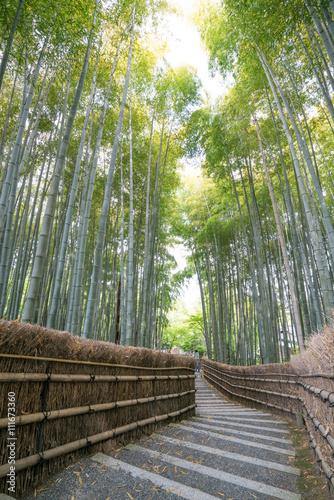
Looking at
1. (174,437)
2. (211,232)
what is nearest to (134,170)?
(211,232)

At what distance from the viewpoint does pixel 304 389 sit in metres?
2.13

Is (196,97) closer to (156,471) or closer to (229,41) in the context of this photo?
(229,41)

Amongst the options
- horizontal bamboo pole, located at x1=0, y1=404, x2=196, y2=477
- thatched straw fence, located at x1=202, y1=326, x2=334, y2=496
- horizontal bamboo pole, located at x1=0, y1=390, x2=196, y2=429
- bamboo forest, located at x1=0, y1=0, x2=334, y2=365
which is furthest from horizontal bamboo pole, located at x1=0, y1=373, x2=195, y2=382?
thatched straw fence, located at x1=202, y1=326, x2=334, y2=496

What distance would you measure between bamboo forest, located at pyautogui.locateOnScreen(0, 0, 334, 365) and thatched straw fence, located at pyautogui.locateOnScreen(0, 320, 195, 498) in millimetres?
731

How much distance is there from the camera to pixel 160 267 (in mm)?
8602

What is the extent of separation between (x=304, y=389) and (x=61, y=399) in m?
1.92

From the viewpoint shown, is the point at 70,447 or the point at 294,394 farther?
the point at 294,394

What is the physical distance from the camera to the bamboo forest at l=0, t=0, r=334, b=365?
2713 millimetres

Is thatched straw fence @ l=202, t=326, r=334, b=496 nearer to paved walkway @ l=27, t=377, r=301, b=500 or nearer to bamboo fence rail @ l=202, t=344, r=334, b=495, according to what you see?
bamboo fence rail @ l=202, t=344, r=334, b=495

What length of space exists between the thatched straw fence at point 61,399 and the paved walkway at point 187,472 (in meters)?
0.10

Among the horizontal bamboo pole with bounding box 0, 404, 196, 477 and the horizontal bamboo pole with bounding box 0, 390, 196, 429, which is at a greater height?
the horizontal bamboo pole with bounding box 0, 390, 196, 429

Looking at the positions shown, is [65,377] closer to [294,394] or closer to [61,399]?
[61,399]

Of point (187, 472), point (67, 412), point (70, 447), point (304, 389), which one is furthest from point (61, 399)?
point (304, 389)

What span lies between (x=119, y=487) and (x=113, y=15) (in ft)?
18.2
